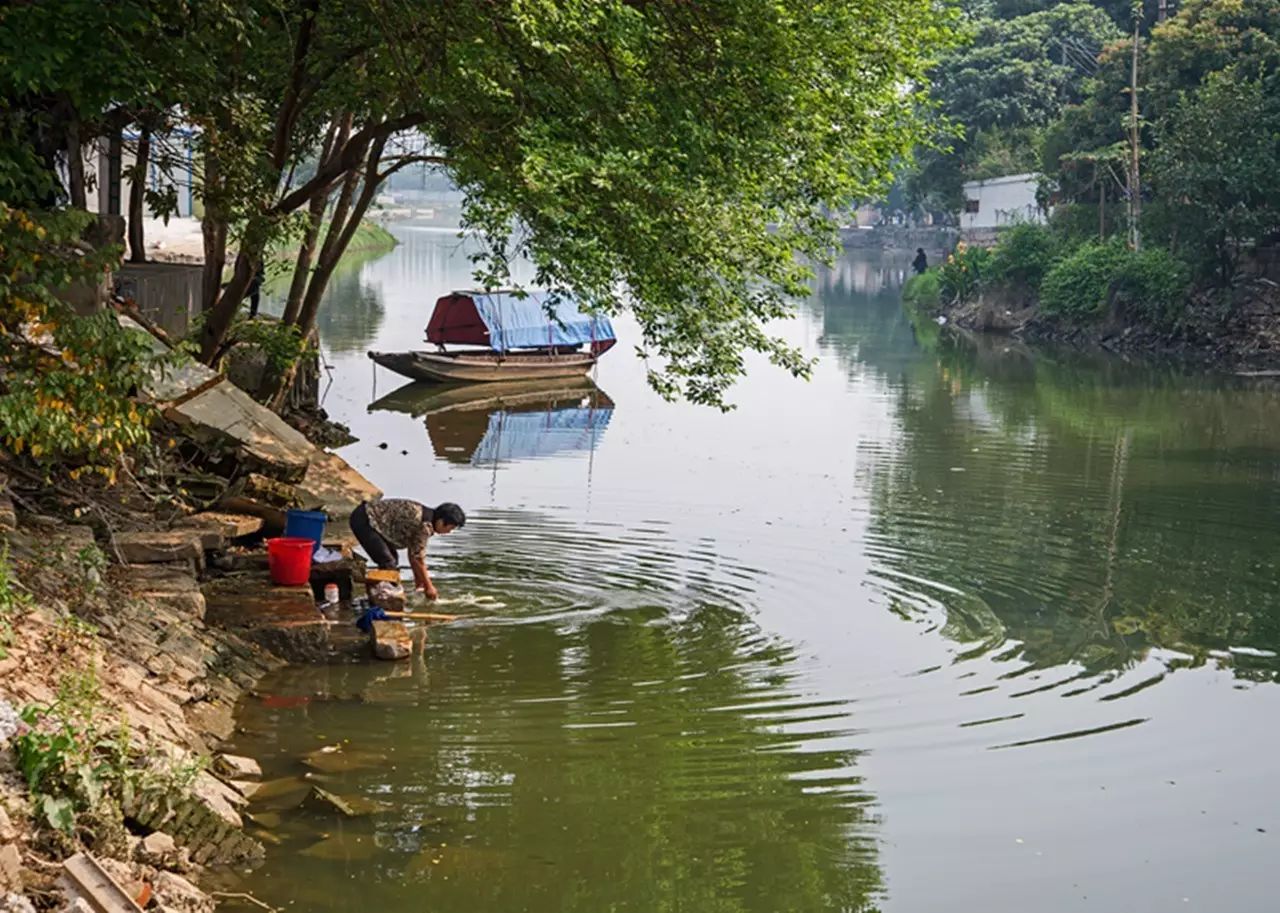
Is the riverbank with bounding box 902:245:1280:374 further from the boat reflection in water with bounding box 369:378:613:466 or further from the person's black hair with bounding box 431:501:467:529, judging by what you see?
the person's black hair with bounding box 431:501:467:529

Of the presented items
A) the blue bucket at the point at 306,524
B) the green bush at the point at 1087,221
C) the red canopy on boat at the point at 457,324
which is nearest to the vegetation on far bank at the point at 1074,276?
the green bush at the point at 1087,221

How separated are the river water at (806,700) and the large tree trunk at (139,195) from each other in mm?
4451

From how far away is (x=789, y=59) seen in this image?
48.7 feet

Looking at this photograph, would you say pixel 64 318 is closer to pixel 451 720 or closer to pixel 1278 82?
pixel 451 720

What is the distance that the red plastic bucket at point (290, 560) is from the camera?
43.8 ft

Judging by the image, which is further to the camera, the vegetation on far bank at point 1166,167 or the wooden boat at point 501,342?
the vegetation on far bank at point 1166,167

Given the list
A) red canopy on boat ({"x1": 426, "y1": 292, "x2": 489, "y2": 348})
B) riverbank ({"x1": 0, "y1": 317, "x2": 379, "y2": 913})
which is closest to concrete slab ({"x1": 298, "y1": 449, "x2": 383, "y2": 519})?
riverbank ({"x1": 0, "y1": 317, "x2": 379, "y2": 913})

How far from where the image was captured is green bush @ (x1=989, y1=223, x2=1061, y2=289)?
172ft

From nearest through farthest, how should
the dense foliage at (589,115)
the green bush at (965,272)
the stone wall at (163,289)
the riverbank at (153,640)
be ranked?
the riverbank at (153,640) < the dense foliage at (589,115) < the stone wall at (163,289) < the green bush at (965,272)

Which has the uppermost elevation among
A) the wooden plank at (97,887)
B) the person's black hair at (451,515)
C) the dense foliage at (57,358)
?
the dense foliage at (57,358)

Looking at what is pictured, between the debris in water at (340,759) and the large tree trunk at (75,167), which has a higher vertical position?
the large tree trunk at (75,167)

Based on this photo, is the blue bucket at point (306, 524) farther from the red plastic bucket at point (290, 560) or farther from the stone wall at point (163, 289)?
the stone wall at point (163, 289)

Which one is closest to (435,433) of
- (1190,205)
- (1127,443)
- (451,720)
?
(1127,443)

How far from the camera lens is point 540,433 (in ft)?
94.5
